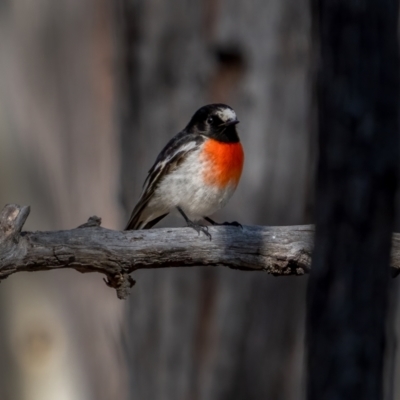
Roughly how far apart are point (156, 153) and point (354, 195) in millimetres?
3516

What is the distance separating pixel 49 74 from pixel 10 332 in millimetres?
1844

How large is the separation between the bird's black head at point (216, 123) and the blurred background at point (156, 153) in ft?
0.79

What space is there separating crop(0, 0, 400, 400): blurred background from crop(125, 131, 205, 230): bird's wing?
34 centimetres

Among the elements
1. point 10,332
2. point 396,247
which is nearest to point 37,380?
point 10,332

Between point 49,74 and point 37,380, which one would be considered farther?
point 37,380

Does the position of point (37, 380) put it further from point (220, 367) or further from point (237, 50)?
point (237, 50)

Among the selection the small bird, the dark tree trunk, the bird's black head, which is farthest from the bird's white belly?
the dark tree trunk

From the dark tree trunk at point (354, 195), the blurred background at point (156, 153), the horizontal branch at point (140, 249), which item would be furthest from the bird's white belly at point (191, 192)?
the dark tree trunk at point (354, 195)

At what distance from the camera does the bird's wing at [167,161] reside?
5.18 meters

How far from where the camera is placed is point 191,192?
16.7ft

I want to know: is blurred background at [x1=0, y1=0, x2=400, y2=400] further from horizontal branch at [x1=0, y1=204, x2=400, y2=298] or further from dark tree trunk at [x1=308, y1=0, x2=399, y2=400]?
dark tree trunk at [x1=308, y1=0, x2=399, y2=400]

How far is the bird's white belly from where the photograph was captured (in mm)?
5066

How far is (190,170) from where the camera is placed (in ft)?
16.9

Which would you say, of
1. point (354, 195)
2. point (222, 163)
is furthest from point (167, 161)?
point (354, 195)
